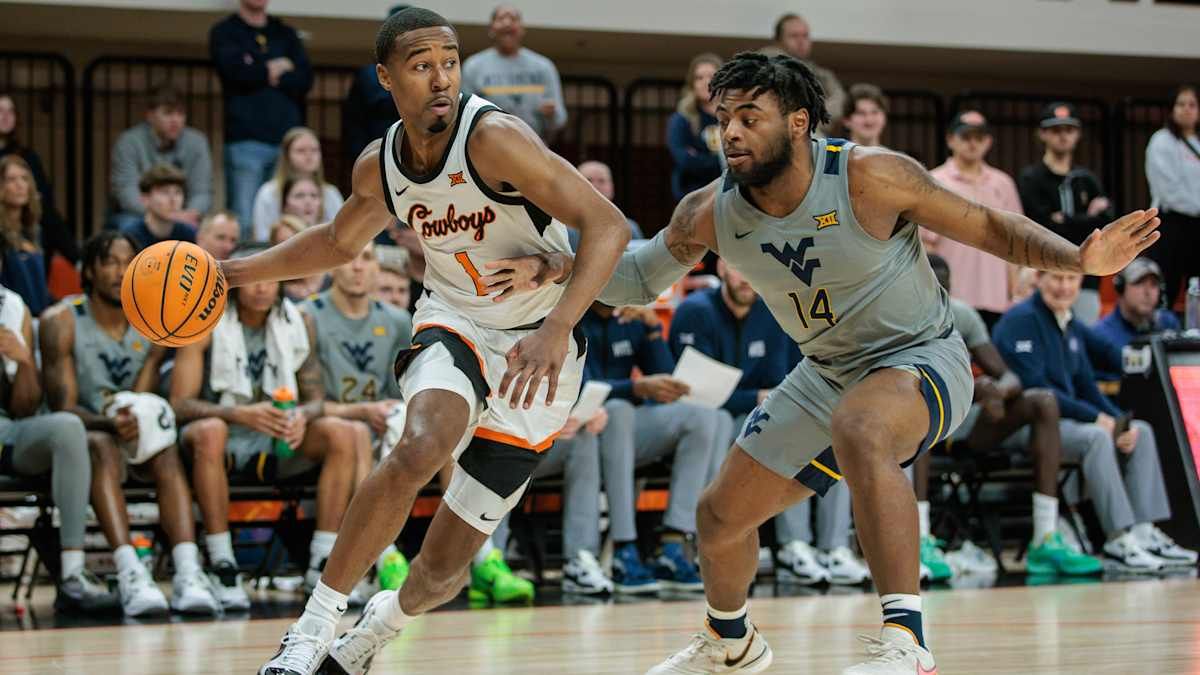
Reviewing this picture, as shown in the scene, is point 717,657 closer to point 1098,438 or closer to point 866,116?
point 1098,438

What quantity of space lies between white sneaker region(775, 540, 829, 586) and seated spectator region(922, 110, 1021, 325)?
7.95ft

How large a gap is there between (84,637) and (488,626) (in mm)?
1491

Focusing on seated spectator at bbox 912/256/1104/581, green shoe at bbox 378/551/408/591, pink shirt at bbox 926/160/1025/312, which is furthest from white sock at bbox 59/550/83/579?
pink shirt at bbox 926/160/1025/312

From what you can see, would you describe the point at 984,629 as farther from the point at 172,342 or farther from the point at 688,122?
the point at 688,122

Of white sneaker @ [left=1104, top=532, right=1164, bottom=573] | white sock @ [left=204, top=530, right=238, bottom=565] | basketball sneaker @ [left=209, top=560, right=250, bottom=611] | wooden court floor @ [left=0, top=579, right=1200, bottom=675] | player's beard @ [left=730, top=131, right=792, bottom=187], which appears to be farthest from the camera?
white sneaker @ [left=1104, top=532, right=1164, bottom=573]

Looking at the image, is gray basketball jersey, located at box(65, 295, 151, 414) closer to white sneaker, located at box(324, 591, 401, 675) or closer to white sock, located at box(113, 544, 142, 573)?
white sock, located at box(113, 544, 142, 573)

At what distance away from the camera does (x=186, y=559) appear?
20.8 ft

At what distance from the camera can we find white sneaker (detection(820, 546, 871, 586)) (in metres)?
7.30

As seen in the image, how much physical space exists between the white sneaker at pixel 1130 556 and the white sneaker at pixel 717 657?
4.12m

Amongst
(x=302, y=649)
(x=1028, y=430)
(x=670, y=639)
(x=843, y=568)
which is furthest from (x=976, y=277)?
(x=302, y=649)

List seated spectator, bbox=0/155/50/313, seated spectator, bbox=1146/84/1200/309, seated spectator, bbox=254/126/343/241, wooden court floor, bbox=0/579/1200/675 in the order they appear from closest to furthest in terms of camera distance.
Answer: wooden court floor, bbox=0/579/1200/675, seated spectator, bbox=0/155/50/313, seated spectator, bbox=254/126/343/241, seated spectator, bbox=1146/84/1200/309

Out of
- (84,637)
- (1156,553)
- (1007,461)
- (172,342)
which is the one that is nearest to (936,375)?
(172,342)

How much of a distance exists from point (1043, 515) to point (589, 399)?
102 inches

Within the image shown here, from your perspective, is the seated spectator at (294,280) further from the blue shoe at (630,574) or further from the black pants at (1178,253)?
the black pants at (1178,253)
